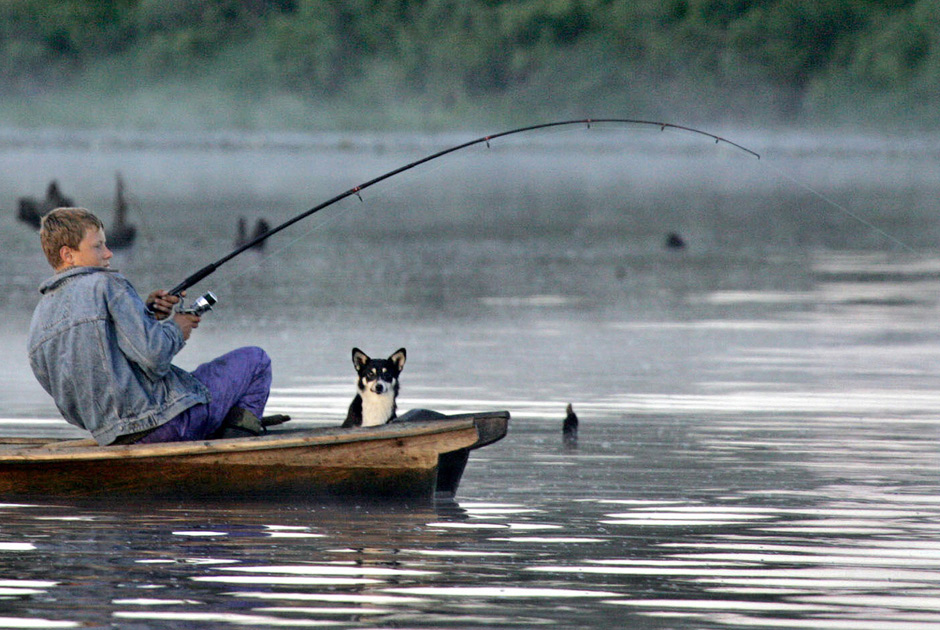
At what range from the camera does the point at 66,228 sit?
7871mm

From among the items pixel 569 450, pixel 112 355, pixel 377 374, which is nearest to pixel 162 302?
pixel 112 355

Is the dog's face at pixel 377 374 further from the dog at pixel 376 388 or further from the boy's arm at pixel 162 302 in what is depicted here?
the boy's arm at pixel 162 302

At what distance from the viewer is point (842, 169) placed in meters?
67.9

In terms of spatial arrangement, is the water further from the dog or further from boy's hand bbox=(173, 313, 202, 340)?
boy's hand bbox=(173, 313, 202, 340)

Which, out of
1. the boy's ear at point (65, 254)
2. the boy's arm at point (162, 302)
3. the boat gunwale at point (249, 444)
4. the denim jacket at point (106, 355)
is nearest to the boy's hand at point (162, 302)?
→ the boy's arm at point (162, 302)

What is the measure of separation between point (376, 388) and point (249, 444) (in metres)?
0.64

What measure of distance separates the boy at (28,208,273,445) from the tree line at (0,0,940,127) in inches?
3375

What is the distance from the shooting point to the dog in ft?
28.0

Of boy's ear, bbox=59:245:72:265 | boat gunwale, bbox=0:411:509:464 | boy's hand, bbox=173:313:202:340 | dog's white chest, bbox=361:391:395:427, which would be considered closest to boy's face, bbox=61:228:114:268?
boy's ear, bbox=59:245:72:265

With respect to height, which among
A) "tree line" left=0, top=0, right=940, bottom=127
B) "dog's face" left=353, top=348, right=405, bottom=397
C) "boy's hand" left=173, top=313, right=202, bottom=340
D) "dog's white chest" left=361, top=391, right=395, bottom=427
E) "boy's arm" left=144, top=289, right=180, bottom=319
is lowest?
"dog's white chest" left=361, top=391, right=395, bottom=427

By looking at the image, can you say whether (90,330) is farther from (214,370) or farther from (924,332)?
(924,332)

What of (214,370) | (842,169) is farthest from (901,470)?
(842,169)

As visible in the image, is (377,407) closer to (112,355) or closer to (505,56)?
(112,355)

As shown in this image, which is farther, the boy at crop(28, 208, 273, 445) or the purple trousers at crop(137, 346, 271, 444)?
the purple trousers at crop(137, 346, 271, 444)
